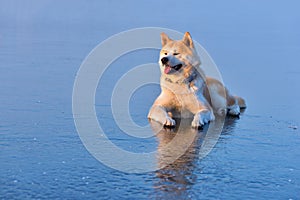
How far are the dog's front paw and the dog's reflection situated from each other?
0.26ft

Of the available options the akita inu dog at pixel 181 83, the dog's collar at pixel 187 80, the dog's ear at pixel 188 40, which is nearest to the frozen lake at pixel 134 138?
the akita inu dog at pixel 181 83

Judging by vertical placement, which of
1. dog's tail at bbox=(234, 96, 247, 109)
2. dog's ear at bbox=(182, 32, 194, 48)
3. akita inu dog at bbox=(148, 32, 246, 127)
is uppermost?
dog's ear at bbox=(182, 32, 194, 48)

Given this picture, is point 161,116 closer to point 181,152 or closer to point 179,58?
point 179,58

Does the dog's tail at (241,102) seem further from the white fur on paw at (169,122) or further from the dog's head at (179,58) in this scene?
the white fur on paw at (169,122)

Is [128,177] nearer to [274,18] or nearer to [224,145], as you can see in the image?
[224,145]

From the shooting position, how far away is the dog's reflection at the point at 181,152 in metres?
4.63

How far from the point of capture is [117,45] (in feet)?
53.9

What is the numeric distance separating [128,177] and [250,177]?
3.56 ft

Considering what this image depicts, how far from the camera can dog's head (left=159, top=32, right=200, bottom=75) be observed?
7559mm

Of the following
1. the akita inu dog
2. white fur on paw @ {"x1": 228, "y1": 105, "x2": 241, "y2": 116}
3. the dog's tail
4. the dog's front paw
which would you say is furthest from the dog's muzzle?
the dog's tail

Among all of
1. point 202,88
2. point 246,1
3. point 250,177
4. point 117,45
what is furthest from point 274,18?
point 250,177

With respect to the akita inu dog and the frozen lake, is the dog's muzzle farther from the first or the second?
the frozen lake

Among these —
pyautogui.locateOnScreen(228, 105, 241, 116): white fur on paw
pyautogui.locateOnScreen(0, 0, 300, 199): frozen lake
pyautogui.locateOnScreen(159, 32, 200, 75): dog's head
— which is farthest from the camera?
pyautogui.locateOnScreen(228, 105, 241, 116): white fur on paw

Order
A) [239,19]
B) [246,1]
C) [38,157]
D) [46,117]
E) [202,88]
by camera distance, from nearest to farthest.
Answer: [38,157] < [46,117] < [202,88] < [239,19] < [246,1]
